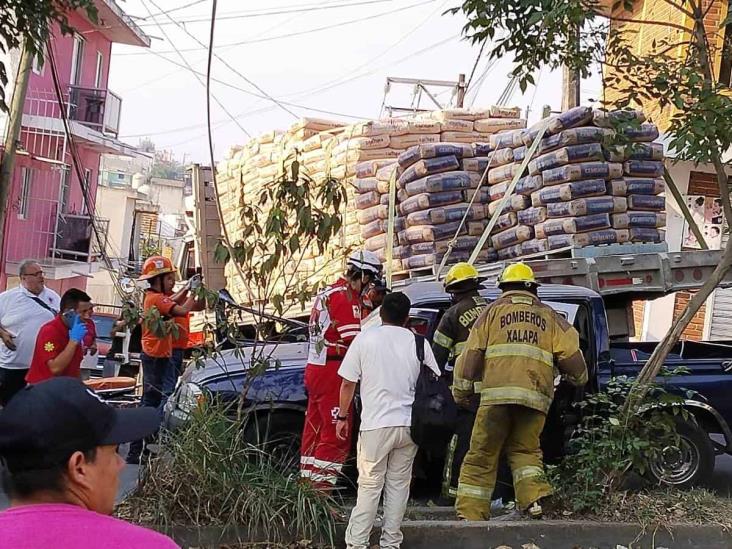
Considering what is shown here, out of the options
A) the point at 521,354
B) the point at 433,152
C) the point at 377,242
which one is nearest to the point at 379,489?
the point at 521,354

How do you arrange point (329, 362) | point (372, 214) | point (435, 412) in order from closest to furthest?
point (329, 362) < point (435, 412) < point (372, 214)

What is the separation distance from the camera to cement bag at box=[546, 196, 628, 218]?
9758mm

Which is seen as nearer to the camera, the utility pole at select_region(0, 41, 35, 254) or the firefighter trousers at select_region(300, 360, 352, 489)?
the firefighter trousers at select_region(300, 360, 352, 489)

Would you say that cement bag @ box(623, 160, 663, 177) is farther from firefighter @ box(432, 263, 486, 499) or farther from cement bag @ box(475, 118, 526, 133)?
firefighter @ box(432, 263, 486, 499)

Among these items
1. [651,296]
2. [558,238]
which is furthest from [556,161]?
[651,296]

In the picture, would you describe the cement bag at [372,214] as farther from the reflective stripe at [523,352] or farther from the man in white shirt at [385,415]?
the man in white shirt at [385,415]

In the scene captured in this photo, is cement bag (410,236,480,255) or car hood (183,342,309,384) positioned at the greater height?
cement bag (410,236,480,255)

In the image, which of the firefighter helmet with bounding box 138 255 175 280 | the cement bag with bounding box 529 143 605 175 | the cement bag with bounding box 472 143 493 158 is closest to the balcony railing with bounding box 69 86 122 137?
the cement bag with bounding box 472 143 493 158

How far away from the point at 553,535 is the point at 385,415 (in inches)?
53.6

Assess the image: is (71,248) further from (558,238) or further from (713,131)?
(713,131)

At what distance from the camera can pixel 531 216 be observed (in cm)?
1017

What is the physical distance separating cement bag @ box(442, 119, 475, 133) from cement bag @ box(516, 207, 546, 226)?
321 cm

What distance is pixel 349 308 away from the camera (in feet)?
22.3

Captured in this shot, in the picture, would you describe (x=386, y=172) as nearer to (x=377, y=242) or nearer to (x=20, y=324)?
(x=377, y=242)
